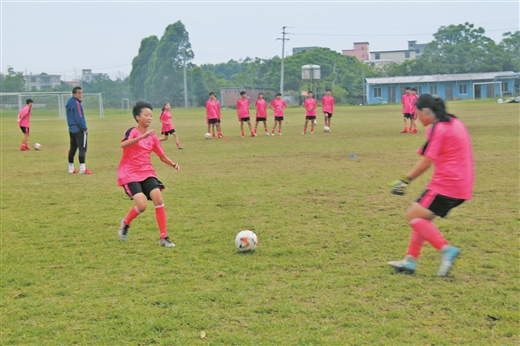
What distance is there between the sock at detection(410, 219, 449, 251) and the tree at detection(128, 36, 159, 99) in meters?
90.6

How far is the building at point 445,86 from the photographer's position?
69.8 meters

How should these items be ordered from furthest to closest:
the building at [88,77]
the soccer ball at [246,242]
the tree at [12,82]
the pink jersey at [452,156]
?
the building at [88,77], the tree at [12,82], the soccer ball at [246,242], the pink jersey at [452,156]

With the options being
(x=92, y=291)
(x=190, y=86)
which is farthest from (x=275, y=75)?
(x=92, y=291)

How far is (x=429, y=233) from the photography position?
5387 mm

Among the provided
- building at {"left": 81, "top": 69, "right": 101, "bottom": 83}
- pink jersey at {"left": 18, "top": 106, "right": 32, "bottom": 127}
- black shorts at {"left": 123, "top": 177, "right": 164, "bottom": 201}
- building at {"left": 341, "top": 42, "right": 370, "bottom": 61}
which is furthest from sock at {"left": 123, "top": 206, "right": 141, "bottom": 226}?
building at {"left": 341, "top": 42, "right": 370, "bottom": 61}

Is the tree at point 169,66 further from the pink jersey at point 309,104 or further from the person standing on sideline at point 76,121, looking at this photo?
the person standing on sideline at point 76,121

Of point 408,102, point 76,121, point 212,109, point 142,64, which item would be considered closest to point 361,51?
point 142,64

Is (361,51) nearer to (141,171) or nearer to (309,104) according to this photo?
(309,104)

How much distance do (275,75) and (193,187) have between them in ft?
248

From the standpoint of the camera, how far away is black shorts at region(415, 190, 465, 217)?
5328 millimetres

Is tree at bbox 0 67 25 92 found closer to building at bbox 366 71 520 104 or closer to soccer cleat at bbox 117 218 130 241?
building at bbox 366 71 520 104

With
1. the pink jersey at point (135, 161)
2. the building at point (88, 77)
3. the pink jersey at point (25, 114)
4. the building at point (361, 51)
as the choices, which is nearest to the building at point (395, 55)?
the building at point (361, 51)

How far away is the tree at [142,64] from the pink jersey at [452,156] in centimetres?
9064

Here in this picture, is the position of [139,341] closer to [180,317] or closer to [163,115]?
[180,317]
